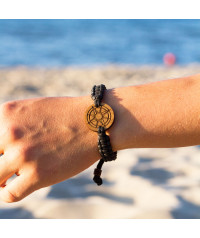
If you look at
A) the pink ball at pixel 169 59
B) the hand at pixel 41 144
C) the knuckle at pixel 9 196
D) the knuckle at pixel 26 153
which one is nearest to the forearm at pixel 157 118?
the hand at pixel 41 144

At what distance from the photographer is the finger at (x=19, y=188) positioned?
1.31 metres

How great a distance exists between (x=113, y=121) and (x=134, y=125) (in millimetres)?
97

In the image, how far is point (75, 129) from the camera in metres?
1.43

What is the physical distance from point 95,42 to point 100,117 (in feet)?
36.3

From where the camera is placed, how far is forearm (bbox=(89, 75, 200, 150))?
144cm

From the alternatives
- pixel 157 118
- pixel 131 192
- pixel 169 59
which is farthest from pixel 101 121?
pixel 169 59

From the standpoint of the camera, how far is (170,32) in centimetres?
1438

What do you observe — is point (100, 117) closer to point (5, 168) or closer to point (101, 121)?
point (101, 121)

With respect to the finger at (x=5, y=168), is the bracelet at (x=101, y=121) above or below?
above

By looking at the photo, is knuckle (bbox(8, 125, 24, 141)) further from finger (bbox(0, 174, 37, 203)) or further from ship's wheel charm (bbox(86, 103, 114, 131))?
ship's wheel charm (bbox(86, 103, 114, 131))

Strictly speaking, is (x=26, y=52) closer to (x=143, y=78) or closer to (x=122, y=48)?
(x=122, y=48)

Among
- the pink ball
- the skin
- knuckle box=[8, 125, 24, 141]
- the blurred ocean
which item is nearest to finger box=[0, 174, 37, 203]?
the skin

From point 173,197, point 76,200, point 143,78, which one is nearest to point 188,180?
point 173,197

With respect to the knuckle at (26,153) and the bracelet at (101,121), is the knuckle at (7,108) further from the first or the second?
the bracelet at (101,121)
